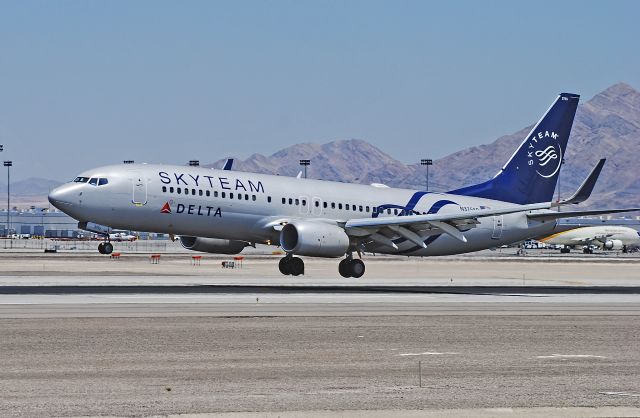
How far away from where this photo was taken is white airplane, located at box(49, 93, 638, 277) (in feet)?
168

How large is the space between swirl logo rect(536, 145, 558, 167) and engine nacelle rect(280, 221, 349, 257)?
1641cm

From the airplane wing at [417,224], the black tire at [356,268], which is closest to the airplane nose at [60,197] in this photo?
the airplane wing at [417,224]

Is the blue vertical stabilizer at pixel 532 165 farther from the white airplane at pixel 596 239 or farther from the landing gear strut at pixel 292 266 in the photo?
the white airplane at pixel 596 239

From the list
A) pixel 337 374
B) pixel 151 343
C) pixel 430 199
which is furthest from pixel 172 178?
pixel 337 374

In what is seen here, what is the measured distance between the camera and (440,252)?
6131cm

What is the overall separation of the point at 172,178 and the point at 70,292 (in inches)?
423

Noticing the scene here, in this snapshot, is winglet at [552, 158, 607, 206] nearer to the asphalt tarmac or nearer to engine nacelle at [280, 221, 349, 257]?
the asphalt tarmac

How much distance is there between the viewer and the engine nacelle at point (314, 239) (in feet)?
169

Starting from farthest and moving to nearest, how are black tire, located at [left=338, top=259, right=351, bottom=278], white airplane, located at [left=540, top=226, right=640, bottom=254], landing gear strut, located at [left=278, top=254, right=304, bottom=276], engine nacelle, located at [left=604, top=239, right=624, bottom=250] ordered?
engine nacelle, located at [left=604, top=239, right=624, bottom=250], white airplane, located at [left=540, top=226, right=640, bottom=254], landing gear strut, located at [left=278, top=254, right=304, bottom=276], black tire, located at [left=338, top=259, right=351, bottom=278]

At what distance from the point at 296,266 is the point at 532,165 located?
15.8 m

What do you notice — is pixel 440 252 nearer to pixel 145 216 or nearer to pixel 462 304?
pixel 145 216

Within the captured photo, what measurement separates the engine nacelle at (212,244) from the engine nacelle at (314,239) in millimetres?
4687

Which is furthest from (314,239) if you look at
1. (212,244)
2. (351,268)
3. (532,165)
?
(532,165)

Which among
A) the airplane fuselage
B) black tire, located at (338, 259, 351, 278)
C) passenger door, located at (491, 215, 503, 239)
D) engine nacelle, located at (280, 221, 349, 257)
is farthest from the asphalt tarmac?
passenger door, located at (491, 215, 503, 239)
